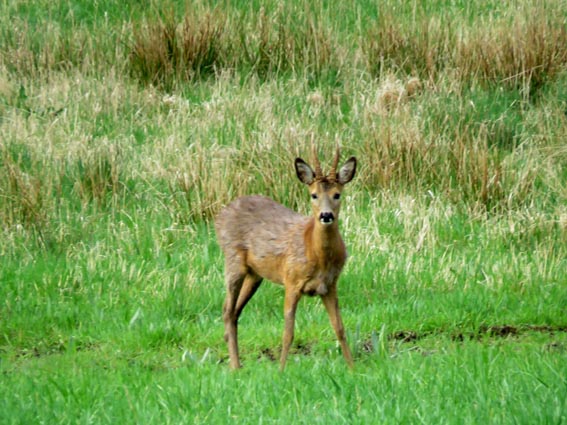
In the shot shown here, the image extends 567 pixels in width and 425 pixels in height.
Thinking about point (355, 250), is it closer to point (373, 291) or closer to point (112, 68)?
point (373, 291)

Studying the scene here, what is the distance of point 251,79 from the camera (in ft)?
42.3

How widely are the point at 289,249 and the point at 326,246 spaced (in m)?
0.29

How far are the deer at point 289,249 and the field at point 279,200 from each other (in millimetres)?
289

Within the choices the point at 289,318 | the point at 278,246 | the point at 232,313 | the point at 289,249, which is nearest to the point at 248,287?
the point at 232,313

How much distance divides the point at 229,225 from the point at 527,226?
2.91m

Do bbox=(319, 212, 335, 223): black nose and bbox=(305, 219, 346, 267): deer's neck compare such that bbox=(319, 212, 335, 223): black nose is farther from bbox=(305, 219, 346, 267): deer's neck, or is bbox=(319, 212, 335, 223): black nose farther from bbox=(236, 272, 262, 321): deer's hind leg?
bbox=(236, 272, 262, 321): deer's hind leg

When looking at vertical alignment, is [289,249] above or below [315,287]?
above

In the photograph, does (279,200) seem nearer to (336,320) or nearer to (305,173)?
(305,173)

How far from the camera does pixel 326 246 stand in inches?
252

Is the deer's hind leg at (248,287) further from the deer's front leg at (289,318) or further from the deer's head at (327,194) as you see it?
the deer's head at (327,194)

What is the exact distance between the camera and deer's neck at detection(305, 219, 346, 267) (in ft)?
21.0

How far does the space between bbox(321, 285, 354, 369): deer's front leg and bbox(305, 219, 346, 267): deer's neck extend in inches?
7.1

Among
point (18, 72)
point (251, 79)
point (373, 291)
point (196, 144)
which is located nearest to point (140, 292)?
point (373, 291)

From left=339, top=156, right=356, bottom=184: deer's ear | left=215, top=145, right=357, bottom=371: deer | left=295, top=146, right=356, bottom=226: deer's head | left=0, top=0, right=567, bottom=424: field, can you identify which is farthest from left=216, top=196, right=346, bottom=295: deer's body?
left=0, top=0, right=567, bottom=424: field
